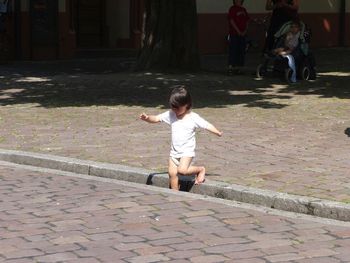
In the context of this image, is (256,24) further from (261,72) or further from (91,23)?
(261,72)

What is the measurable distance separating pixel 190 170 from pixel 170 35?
10.5 metres

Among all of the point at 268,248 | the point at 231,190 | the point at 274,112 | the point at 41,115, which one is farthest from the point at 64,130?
the point at 268,248

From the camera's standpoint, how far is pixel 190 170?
28.3 feet

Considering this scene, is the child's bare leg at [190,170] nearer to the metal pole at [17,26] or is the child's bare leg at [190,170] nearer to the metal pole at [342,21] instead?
the metal pole at [17,26]

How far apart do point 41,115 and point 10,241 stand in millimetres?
6841

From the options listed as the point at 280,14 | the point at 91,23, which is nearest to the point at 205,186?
the point at 280,14

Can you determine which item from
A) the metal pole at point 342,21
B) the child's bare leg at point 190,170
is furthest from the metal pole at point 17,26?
the child's bare leg at point 190,170


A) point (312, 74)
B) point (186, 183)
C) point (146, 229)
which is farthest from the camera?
point (312, 74)

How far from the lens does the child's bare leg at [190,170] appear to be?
8.56 m

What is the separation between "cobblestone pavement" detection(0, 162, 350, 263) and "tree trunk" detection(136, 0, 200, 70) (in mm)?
10303

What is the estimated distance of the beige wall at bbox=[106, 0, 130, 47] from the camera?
25594mm

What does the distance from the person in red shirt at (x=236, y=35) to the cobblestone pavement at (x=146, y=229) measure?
11.0m

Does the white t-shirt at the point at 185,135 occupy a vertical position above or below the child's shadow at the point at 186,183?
above

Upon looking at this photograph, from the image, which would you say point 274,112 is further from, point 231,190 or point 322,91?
point 231,190
